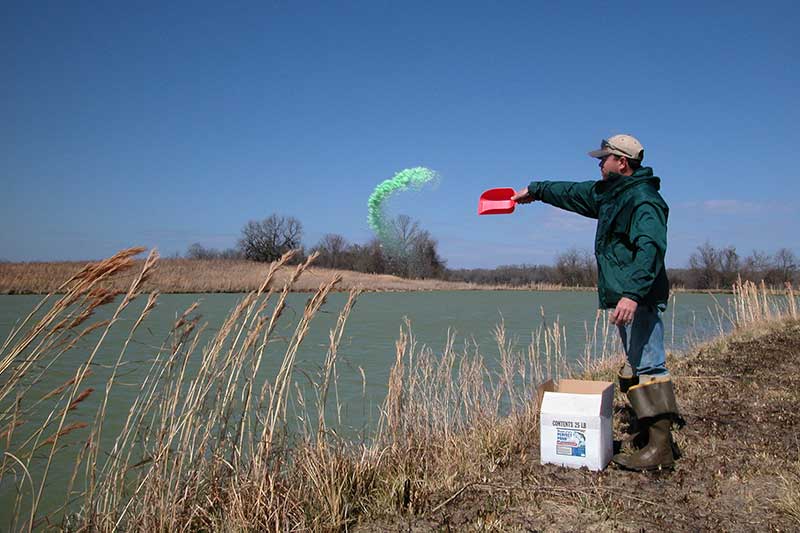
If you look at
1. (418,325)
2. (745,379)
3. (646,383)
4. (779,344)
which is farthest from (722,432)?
(418,325)

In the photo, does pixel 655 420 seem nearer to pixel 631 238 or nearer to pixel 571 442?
pixel 571 442

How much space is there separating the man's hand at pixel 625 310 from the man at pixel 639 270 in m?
0.01

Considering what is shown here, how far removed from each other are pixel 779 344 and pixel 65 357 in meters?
11.5

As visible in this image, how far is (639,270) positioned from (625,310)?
223 millimetres

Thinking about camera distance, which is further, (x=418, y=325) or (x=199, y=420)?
(x=418, y=325)

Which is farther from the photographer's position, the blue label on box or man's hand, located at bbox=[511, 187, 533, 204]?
man's hand, located at bbox=[511, 187, 533, 204]

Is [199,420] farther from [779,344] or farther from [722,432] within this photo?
[779,344]

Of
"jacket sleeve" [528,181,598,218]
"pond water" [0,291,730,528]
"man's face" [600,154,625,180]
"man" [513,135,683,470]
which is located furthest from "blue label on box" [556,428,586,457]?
"man's face" [600,154,625,180]

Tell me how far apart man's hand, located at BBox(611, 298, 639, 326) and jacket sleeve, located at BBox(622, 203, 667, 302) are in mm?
31

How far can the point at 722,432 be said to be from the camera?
4.09m

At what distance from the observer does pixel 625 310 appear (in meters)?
3.11

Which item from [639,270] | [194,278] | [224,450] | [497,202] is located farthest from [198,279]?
[639,270]

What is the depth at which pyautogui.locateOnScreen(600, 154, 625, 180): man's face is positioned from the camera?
3.47 meters

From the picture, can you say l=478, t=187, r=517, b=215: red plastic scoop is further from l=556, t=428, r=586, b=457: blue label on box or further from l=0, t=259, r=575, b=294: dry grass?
l=0, t=259, r=575, b=294: dry grass
